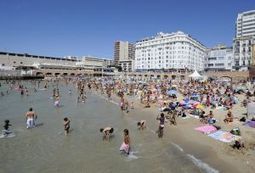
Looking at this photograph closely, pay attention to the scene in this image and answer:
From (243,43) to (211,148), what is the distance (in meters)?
78.3

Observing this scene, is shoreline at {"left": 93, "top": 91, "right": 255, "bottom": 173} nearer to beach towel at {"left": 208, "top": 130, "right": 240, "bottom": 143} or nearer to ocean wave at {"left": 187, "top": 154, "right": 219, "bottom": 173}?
ocean wave at {"left": 187, "top": 154, "right": 219, "bottom": 173}

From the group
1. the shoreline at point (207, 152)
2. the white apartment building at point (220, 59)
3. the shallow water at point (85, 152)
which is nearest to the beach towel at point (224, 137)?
the shoreline at point (207, 152)

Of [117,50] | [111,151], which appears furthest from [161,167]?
[117,50]

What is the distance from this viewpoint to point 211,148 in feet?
40.7

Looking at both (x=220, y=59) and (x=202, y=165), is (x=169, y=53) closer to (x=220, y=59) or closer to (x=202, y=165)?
(x=220, y=59)

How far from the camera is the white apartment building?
9494 centimetres

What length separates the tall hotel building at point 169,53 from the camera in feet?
326

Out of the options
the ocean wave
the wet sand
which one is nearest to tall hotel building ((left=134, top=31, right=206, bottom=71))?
the wet sand

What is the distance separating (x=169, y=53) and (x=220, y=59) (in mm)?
19535

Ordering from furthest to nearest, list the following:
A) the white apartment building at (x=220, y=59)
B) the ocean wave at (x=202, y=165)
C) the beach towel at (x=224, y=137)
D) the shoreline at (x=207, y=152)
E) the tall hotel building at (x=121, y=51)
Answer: the tall hotel building at (x=121, y=51) < the white apartment building at (x=220, y=59) < the beach towel at (x=224, y=137) < the shoreline at (x=207, y=152) < the ocean wave at (x=202, y=165)

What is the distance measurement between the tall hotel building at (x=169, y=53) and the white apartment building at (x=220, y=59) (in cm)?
666

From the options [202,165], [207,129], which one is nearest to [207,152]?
[202,165]

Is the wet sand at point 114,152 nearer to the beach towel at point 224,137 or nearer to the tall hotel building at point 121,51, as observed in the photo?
the beach towel at point 224,137

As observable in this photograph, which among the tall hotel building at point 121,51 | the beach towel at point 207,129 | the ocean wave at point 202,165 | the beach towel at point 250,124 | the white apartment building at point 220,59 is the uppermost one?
the tall hotel building at point 121,51
